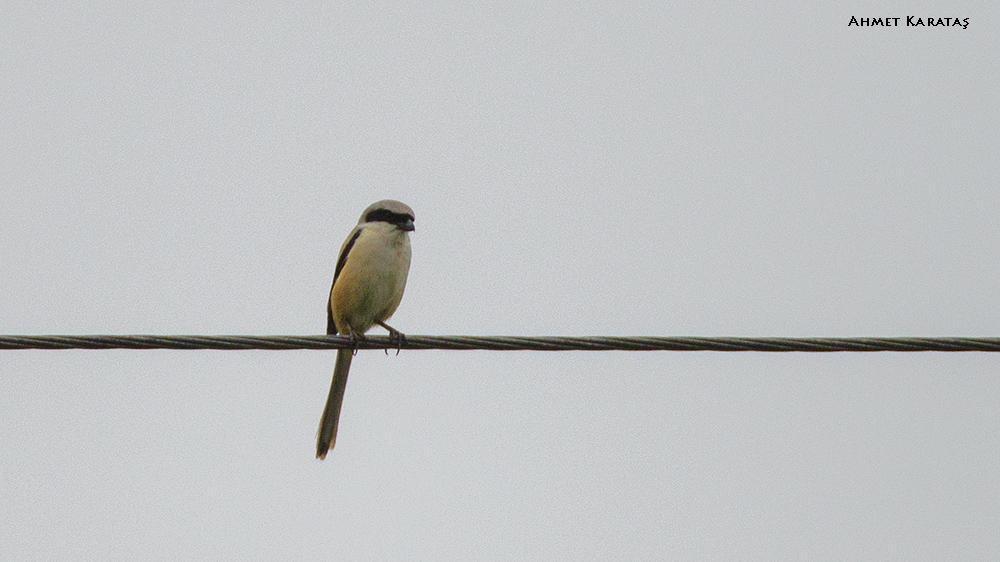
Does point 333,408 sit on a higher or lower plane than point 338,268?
lower

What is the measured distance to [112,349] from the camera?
449cm

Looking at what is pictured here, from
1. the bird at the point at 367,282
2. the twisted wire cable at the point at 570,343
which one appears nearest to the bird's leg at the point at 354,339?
the bird at the point at 367,282

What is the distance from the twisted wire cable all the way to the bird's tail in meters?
2.55

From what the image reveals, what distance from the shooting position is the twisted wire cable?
4.39 metres

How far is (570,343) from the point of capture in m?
4.61

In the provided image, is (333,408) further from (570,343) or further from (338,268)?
(570,343)

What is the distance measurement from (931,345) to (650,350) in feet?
3.55

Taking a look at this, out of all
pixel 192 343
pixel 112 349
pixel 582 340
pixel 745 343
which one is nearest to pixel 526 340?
pixel 582 340

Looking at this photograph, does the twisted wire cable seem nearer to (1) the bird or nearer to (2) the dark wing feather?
(1) the bird

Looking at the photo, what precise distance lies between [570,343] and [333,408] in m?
3.00

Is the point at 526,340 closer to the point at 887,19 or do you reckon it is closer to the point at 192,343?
the point at 192,343

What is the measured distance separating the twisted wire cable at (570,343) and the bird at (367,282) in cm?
226

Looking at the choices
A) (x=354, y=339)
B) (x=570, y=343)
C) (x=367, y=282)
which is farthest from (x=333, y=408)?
(x=570, y=343)

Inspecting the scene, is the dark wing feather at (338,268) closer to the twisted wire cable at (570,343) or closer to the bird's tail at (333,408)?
the bird's tail at (333,408)
